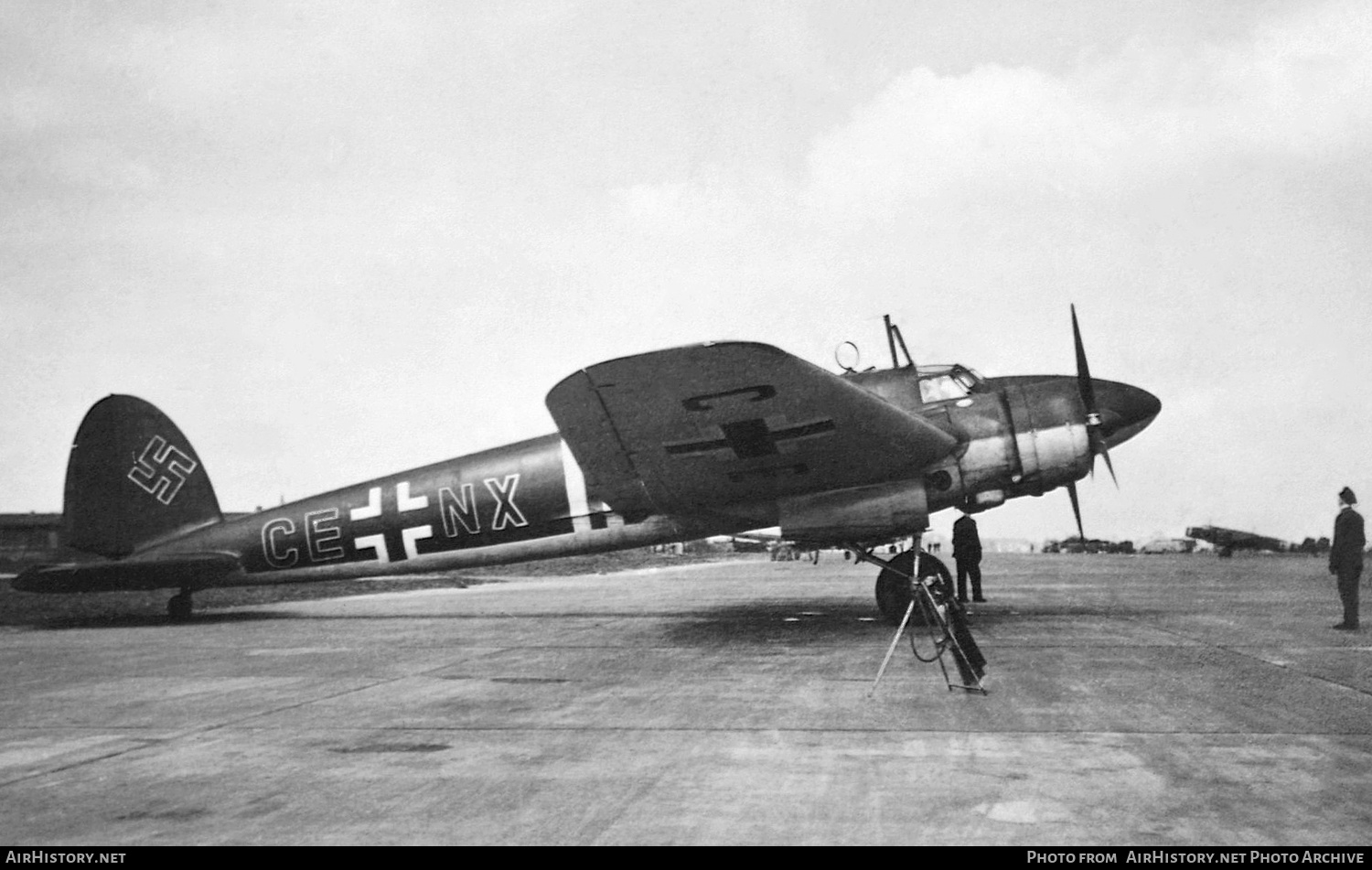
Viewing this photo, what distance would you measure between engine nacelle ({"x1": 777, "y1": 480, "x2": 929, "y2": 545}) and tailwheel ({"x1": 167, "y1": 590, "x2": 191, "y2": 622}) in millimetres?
9200

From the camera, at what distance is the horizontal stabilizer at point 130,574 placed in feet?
44.7

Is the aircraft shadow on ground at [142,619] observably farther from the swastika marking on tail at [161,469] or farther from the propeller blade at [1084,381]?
the propeller blade at [1084,381]

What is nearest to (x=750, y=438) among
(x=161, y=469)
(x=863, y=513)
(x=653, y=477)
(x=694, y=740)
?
(x=653, y=477)

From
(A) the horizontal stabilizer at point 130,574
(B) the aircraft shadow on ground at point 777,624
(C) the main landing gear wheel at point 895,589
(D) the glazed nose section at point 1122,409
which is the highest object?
(D) the glazed nose section at point 1122,409

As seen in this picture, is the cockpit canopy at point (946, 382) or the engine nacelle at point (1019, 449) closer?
the engine nacelle at point (1019, 449)

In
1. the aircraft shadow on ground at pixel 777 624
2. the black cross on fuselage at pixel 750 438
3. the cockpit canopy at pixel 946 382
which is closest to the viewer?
the black cross on fuselage at pixel 750 438

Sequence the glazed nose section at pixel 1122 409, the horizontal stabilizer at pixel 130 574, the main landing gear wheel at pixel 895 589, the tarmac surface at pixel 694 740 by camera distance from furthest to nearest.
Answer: the horizontal stabilizer at pixel 130 574, the glazed nose section at pixel 1122 409, the main landing gear wheel at pixel 895 589, the tarmac surface at pixel 694 740

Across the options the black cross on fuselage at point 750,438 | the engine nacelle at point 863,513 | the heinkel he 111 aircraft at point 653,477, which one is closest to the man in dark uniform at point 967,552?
the heinkel he 111 aircraft at point 653,477

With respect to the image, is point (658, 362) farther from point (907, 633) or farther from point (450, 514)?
point (450, 514)

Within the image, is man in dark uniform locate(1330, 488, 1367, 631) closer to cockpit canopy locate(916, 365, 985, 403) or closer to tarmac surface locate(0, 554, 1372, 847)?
tarmac surface locate(0, 554, 1372, 847)

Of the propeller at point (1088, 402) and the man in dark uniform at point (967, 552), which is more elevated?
the propeller at point (1088, 402)

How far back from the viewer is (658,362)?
356 inches

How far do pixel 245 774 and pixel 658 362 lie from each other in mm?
5294

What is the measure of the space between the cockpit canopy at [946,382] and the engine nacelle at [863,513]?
1.23 metres
